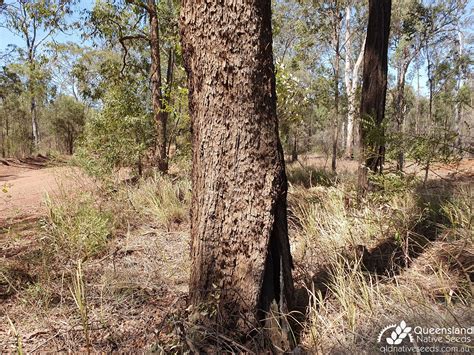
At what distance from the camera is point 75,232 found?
12.2 feet

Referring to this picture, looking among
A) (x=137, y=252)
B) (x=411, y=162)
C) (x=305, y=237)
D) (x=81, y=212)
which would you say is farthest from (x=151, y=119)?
(x=411, y=162)

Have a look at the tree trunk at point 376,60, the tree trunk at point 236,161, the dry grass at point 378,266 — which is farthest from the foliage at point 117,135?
the tree trunk at point 236,161

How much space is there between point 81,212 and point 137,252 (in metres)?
1.05

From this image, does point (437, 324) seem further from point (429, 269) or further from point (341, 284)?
point (429, 269)

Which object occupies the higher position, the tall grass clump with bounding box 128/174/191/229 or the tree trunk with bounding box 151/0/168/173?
the tree trunk with bounding box 151/0/168/173

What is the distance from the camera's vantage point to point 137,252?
3855mm

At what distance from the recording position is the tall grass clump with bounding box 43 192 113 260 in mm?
3531

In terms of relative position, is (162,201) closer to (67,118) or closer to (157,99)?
(157,99)

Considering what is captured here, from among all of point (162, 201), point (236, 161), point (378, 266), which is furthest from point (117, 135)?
point (378, 266)
